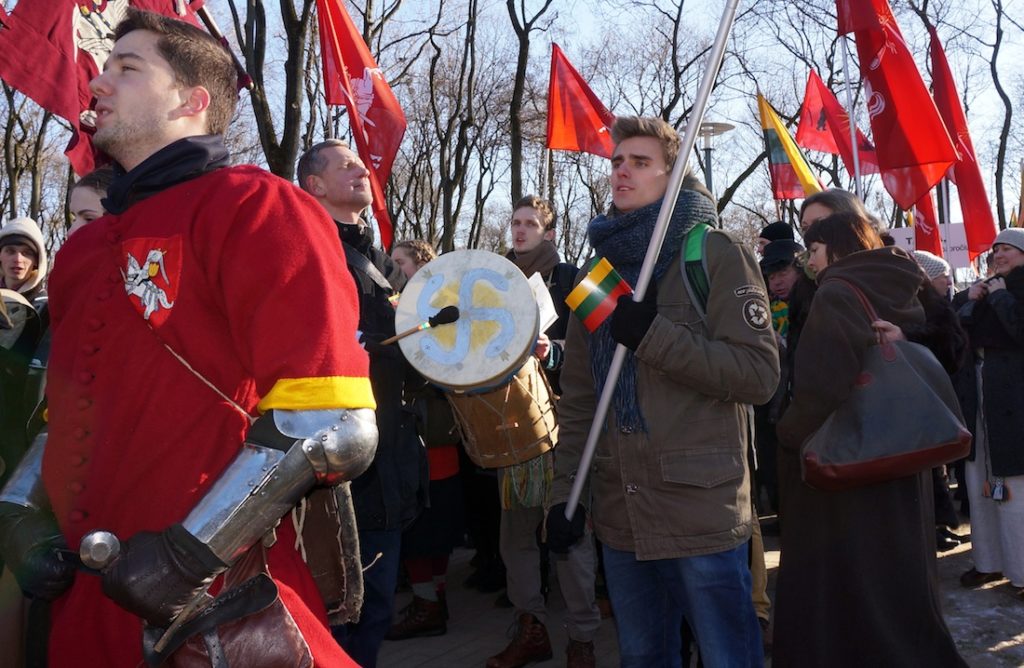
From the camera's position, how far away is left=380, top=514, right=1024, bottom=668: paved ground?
187 inches

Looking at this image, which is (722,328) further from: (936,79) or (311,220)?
(936,79)

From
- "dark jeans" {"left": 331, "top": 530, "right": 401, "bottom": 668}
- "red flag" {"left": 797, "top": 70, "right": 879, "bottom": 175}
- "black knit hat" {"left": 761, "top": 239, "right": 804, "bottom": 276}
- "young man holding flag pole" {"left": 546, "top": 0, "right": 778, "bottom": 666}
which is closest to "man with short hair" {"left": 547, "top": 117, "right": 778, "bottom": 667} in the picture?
"young man holding flag pole" {"left": 546, "top": 0, "right": 778, "bottom": 666}

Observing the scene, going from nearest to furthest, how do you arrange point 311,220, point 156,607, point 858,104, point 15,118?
point 156,607, point 311,220, point 858,104, point 15,118

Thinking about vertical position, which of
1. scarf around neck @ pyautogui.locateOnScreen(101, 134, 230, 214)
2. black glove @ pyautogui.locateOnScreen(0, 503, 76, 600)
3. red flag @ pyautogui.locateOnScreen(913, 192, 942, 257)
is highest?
red flag @ pyautogui.locateOnScreen(913, 192, 942, 257)

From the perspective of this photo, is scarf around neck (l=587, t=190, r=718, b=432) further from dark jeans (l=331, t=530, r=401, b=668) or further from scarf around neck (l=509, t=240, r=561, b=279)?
scarf around neck (l=509, t=240, r=561, b=279)

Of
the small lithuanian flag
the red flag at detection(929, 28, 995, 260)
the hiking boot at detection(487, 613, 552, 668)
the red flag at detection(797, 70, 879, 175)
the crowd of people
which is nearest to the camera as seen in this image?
the crowd of people

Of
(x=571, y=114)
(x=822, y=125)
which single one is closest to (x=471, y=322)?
(x=571, y=114)

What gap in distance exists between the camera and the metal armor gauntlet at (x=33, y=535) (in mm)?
1820

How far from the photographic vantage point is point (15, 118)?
73.4ft

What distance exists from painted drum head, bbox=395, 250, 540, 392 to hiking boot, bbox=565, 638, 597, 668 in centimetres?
162

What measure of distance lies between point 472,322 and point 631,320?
0.80m

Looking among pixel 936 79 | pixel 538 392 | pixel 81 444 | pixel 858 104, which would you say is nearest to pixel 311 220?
pixel 81 444

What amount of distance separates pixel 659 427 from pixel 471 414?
4.94 ft

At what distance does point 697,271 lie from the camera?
9.90ft
